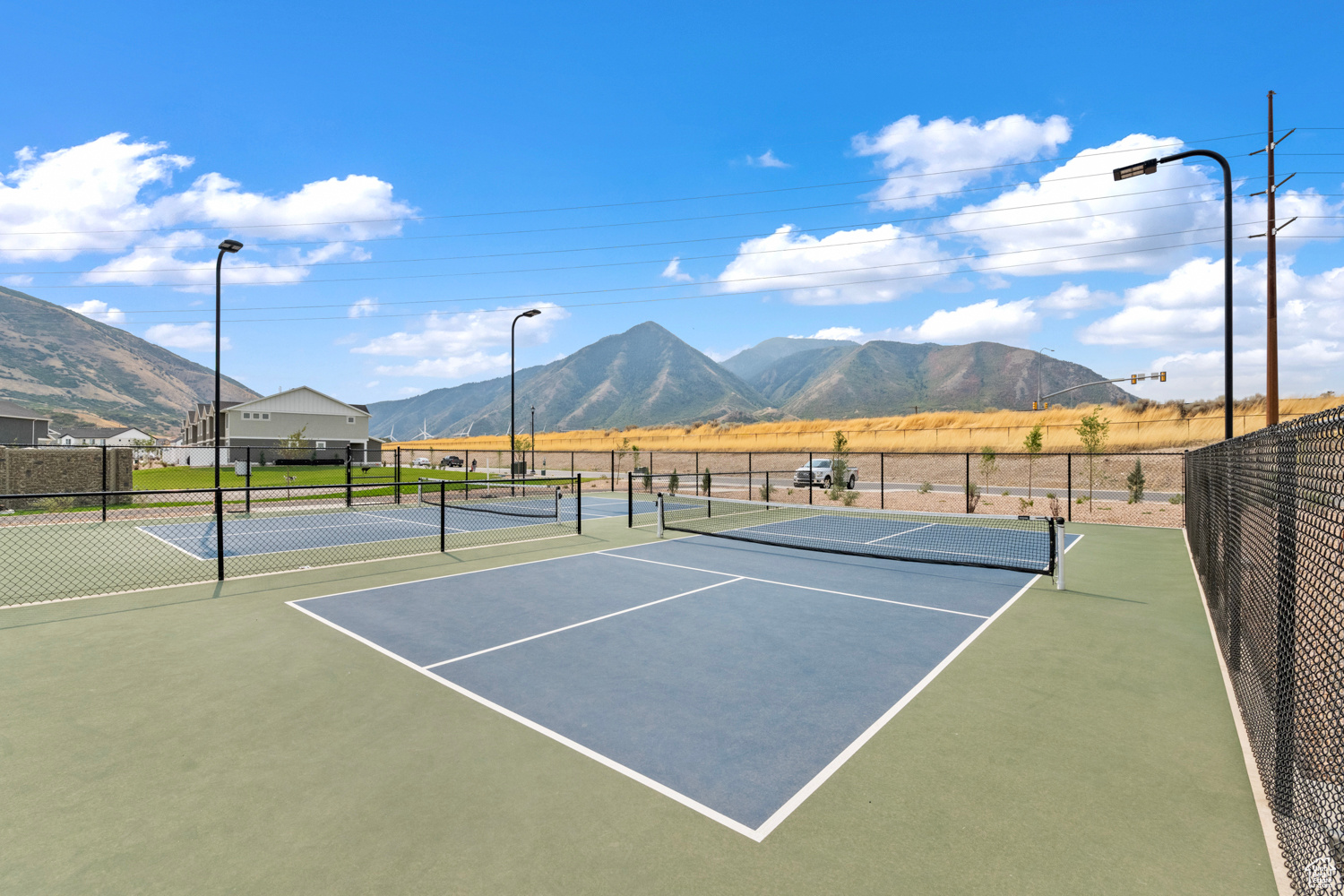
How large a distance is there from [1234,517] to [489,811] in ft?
24.1

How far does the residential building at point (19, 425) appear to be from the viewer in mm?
53166

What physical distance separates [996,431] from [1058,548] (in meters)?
45.7

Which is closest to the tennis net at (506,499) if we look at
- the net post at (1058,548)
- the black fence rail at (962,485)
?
the black fence rail at (962,485)

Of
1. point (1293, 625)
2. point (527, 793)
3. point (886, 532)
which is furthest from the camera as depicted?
point (886, 532)

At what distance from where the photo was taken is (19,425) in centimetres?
5544

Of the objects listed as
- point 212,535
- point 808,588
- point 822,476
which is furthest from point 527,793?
point 822,476

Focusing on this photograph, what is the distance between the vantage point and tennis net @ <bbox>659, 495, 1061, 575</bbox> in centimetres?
1283

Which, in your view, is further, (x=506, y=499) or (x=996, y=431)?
(x=996, y=431)

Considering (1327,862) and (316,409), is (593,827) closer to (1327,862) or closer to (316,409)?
(1327,862)

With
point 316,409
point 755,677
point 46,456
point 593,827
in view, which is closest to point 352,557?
point 755,677

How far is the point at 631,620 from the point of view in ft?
26.6

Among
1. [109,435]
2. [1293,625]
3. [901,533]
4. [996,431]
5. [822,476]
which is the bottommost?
[901,533]

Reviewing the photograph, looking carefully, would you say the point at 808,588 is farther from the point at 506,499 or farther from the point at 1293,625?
the point at 506,499

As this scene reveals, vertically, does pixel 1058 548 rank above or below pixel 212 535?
above
